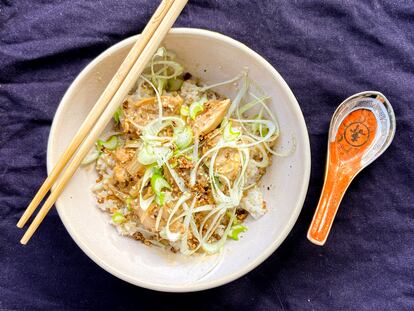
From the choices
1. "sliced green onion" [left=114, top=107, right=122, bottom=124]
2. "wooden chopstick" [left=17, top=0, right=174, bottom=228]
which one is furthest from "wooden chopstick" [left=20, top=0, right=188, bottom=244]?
"sliced green onion" [left=114, top=107, right=122, bottom=124]

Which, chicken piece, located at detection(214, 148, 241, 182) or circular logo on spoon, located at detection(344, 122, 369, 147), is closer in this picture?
chicken piece, located at detection(214, 148, 241, 182)

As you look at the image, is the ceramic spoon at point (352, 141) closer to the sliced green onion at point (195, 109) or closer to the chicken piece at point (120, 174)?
the sliced green onion at point (195, 109)

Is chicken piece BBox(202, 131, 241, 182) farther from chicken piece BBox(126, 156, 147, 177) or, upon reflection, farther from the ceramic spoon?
the ceramic spoon

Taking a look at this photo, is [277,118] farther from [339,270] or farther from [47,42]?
[47,42]

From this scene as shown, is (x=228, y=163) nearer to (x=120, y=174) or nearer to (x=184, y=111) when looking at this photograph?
(x=184, y=111)

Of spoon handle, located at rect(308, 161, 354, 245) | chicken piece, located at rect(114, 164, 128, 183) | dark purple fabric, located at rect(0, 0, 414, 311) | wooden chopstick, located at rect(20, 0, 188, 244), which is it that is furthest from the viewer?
A: dark purple fabric, located at rect(0, 0, 414, 311)

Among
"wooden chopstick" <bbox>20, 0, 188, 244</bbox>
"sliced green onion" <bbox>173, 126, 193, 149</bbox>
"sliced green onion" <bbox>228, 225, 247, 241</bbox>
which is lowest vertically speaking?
"sliced green onion" <bbox>228, 225, 247, 241</bbox>

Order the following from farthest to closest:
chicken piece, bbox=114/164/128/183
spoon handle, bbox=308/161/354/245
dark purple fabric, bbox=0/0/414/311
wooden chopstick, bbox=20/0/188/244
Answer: dark purple fabric, bbox=0/0/414/311 → spoon handle, bbox=308/161/354/245 → chicken piece, bbox=114/164/128/183 → wooden chopstick, bbox=20/0/188/244
